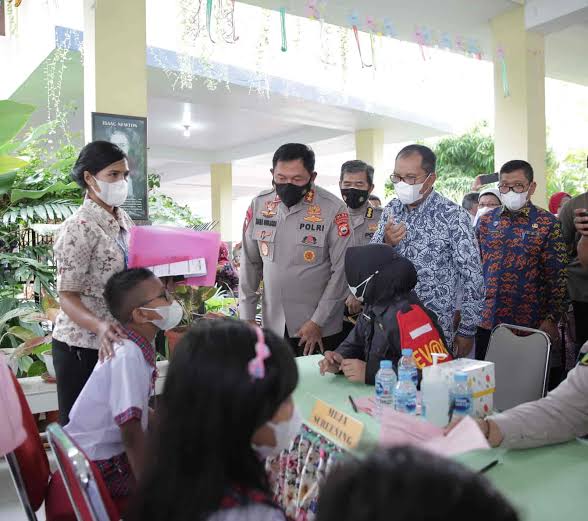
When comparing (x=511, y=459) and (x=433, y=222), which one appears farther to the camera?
(x=433, y=222)

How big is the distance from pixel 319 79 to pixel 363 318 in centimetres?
626

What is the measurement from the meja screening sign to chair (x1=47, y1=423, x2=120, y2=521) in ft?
1.65

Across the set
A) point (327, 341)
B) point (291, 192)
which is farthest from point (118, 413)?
point (291, 192)

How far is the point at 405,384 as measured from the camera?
1.65 m

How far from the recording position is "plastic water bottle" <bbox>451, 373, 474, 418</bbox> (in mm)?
1504

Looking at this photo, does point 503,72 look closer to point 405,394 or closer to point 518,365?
point 518,365

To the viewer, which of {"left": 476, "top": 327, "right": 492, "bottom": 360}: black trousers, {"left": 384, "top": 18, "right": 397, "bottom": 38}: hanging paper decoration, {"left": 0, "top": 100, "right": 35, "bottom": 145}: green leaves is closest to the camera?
{"left": 476, "top": 327, "right": 492, "bottom": 360}: black trousers

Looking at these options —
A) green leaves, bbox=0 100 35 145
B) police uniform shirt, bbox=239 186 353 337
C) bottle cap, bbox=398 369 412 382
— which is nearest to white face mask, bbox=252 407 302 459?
bottle cap, bbox=398 369 412 382

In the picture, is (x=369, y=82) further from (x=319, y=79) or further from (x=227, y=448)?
(x=227, y=448)

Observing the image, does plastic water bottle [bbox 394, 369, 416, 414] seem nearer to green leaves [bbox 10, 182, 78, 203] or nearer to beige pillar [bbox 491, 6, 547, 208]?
green leaves [bbox 10, 182, 78, 203]

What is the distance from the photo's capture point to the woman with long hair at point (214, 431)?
900 millimetres

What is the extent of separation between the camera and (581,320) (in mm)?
3186

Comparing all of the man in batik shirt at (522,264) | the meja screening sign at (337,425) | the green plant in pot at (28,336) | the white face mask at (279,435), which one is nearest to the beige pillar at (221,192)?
the green plant in pot at (28,336)

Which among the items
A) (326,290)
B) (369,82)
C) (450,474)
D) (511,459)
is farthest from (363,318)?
(369,82)
